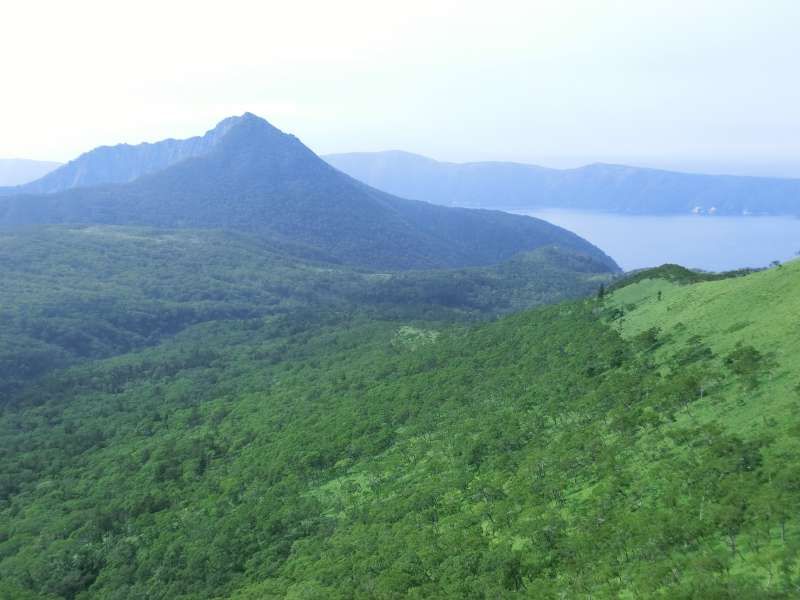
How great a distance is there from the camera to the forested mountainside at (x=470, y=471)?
31.7 meters

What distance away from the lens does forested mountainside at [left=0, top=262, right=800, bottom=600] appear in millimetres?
31688

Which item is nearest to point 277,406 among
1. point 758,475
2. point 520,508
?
point 520,508

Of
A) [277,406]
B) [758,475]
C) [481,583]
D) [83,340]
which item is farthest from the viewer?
[83,340]

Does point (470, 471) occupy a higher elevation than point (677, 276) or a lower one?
lower

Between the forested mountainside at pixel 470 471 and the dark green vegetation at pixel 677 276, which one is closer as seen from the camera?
the forested mountainside at pixel 470 471

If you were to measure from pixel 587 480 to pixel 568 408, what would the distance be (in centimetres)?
1432

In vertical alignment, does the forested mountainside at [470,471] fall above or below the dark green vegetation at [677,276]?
below

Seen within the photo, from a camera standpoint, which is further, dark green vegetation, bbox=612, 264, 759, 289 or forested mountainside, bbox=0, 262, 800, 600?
dark green vegetation, bbox=612, 264, 759, 289

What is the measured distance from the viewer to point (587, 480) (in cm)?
4044

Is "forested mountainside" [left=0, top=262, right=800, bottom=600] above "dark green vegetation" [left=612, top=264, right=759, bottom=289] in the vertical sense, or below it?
below

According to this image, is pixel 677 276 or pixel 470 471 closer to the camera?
pixel 470 471

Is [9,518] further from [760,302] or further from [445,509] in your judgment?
[760,302]

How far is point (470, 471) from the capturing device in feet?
→ 171

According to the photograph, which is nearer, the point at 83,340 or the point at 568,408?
the point at 568,408
